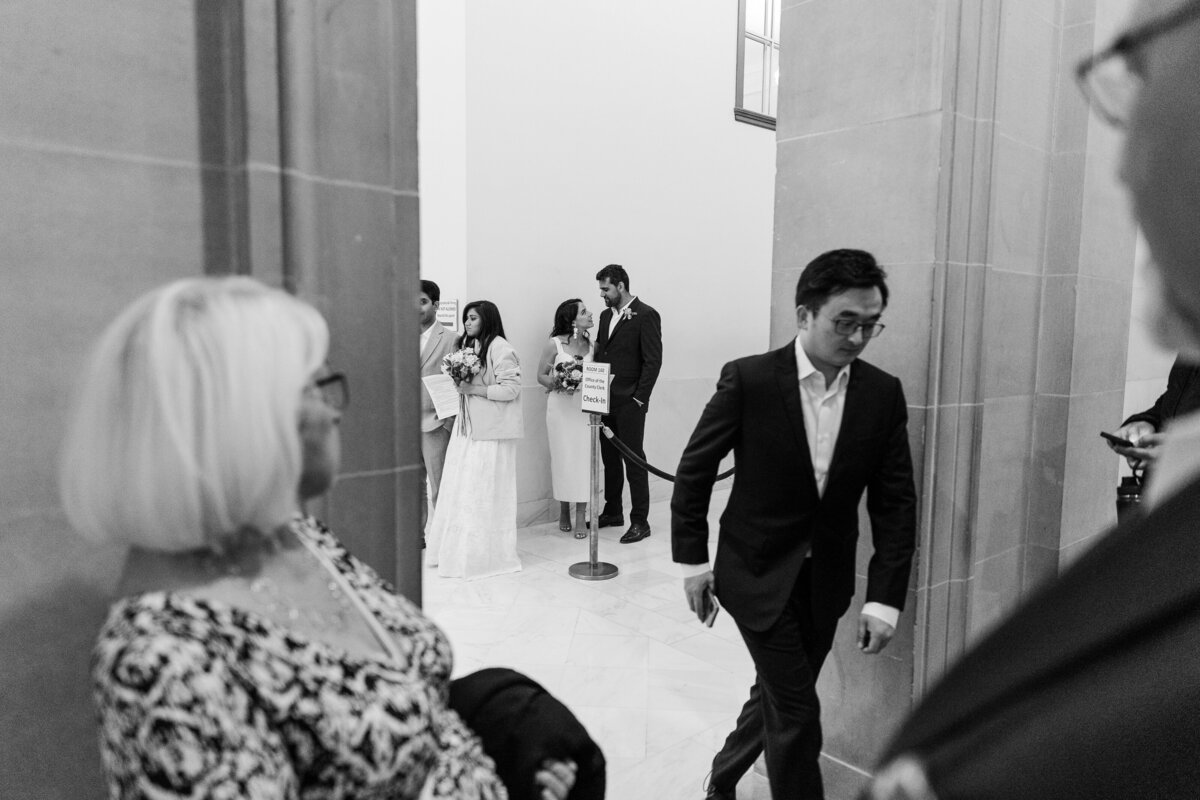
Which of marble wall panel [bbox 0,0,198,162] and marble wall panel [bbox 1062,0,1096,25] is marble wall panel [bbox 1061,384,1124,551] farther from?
marble wall panel [bbox 0,0,198,162]

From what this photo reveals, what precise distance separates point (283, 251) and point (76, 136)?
1.30 ft

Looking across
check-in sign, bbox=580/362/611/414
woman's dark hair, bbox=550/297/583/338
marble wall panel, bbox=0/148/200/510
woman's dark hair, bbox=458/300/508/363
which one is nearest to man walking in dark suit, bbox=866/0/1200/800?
marble wall panel, bbox=0/148/200/510

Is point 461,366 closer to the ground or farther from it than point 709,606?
farther from it

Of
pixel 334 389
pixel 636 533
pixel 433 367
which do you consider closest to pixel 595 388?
pixel 433 367

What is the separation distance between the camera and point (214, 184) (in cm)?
165

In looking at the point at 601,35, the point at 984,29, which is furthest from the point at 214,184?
the point at 601,35

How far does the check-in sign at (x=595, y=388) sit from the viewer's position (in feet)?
19.8

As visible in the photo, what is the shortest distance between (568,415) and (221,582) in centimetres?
603

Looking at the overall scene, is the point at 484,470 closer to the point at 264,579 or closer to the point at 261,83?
the point at 261,83

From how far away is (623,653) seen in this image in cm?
479

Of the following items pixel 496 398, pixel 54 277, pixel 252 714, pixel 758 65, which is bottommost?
pixel 496 398

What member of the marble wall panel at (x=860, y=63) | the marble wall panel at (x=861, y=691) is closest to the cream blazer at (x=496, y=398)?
the marble wall panel at (x=860, y=63)

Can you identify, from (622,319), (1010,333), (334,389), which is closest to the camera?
(334,389)

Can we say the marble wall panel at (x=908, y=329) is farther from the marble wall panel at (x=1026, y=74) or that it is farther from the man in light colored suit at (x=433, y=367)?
the man in light colored suit at (x=433, y=367)
